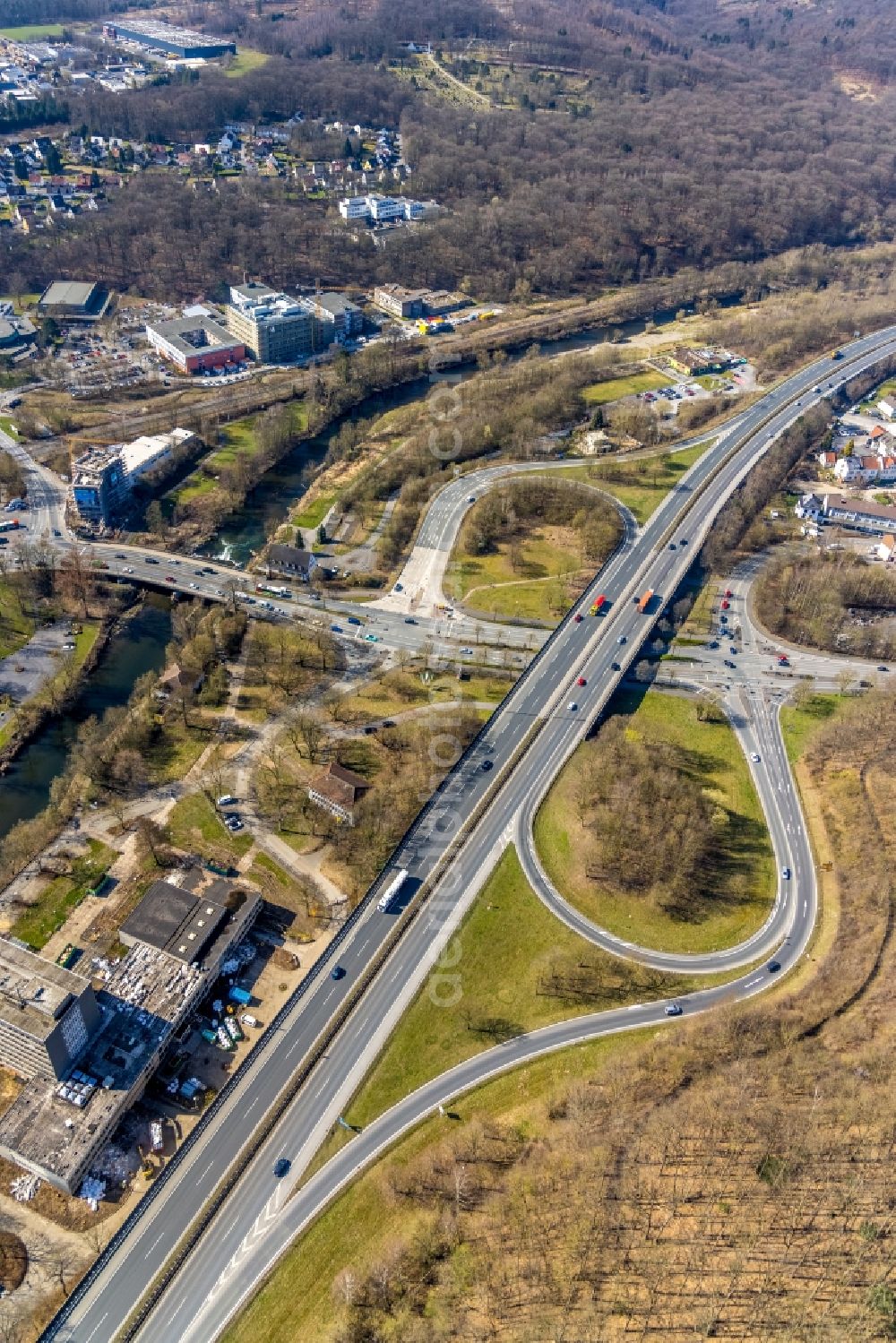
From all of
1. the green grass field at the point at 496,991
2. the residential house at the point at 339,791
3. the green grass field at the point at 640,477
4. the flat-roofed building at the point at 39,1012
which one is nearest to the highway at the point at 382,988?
the green grass field at the point at 496,991

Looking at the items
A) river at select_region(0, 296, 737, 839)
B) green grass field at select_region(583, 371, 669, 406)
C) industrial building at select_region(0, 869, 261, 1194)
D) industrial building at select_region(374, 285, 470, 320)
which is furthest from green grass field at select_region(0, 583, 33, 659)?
industrial building at select_region(374, 285, 470, 320)

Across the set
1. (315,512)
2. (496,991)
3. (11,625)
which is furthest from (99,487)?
(496,991)

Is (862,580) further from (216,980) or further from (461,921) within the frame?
(216,980)

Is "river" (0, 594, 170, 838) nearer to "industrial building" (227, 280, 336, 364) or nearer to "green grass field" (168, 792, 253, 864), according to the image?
"green grass field" (168, 792, 253, 864)

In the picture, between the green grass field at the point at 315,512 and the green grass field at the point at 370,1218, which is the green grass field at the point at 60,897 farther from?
the green grass field at the point at 315,512

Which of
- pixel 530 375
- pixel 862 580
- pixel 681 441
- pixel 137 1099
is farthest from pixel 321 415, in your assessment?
pixel 137 1099
